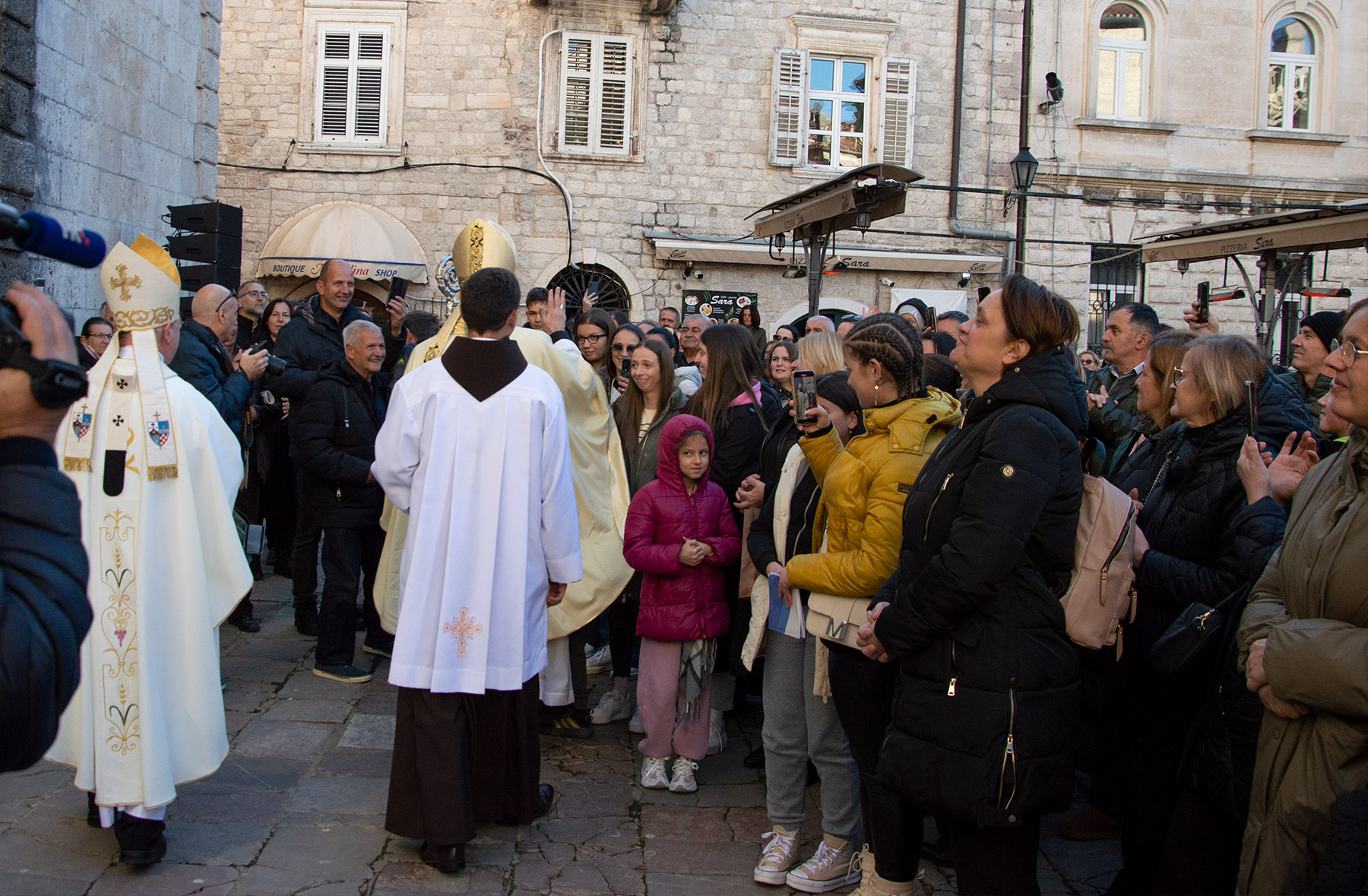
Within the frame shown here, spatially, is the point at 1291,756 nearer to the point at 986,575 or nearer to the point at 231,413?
the point at 986,575

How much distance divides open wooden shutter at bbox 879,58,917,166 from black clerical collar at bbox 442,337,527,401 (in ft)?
44.5

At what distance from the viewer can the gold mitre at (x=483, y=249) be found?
474 cm

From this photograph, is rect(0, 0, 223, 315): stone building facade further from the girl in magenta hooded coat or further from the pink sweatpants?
the pink sweatpants

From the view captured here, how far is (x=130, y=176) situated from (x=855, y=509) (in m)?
8.03

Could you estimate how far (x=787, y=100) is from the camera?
16.1 meters

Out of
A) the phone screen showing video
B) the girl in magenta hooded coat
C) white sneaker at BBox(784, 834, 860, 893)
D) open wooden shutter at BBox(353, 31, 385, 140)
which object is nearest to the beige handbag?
the phone screen showing video

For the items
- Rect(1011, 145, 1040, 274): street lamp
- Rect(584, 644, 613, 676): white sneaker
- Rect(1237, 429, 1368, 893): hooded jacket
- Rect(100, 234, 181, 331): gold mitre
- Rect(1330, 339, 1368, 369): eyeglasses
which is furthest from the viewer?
Rect(1011, 145, 1040, 274): street lamp

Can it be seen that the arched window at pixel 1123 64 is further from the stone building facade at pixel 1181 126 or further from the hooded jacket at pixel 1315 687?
the hooded jacket at pixel 1315 687

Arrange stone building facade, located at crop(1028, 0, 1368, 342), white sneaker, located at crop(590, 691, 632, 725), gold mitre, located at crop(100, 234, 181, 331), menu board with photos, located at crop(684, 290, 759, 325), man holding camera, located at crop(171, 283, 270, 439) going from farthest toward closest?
stone building facade, located at crop(1028, 0, 1368, 342) < menu board with photos, located at crop(684, 290, 759, 325) < man holding camera, located at crop(171, 283, 270, 439) < white sneaker, located at crop(590, 691, 632, 725) < gold mitre, located at crop(100, 234, 181, 331)

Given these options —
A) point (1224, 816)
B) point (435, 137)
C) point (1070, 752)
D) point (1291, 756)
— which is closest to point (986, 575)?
point (1070, 752)

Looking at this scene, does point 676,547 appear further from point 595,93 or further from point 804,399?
point 595,93

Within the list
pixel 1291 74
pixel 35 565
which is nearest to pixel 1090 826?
pixel 35 565

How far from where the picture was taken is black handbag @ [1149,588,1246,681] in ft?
9.85

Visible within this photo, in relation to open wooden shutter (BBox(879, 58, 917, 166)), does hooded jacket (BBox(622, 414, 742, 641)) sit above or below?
below
